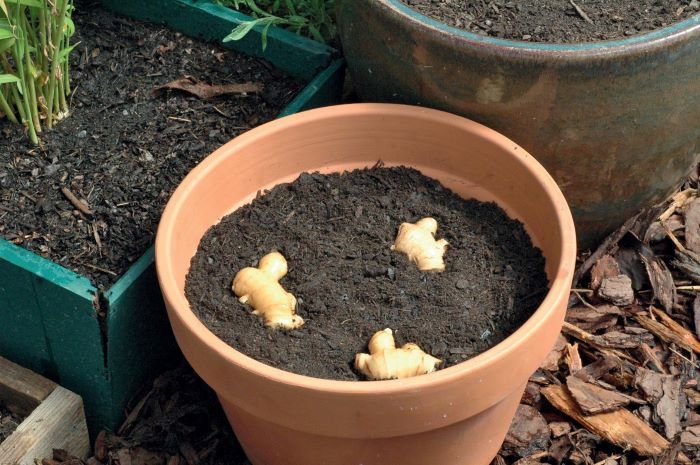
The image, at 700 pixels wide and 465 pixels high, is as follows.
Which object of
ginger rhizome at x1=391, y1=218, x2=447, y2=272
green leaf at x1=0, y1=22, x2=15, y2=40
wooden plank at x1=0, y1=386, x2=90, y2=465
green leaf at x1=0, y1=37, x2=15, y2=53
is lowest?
wooden plank at x1=0, y1=386, x2=90, y2=465

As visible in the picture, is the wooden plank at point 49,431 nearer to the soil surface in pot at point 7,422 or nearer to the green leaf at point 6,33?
the soil surface in pot at point 7,422

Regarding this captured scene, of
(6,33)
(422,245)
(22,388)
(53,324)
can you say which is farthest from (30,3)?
(422,245)

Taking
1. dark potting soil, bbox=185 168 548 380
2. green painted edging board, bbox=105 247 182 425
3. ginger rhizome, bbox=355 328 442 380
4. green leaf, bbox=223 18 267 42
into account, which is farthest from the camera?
green leaf, bbox=223 18 267 42

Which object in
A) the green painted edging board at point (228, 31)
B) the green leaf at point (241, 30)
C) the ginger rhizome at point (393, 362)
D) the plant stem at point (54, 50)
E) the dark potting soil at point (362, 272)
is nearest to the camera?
the ginger rhizome at point (393, 362)

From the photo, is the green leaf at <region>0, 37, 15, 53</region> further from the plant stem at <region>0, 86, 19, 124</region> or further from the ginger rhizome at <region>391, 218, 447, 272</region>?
the ginger rhizome at <region>391, 218, 447, 272</region>

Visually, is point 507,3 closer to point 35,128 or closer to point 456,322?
point 456,322

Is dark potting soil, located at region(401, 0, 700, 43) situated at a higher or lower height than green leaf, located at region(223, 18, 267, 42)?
higher

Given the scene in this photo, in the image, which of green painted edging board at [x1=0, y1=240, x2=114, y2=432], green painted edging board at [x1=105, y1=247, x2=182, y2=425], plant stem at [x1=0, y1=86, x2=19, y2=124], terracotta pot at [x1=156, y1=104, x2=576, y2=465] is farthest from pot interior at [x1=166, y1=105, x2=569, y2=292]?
plant stem at [x1=0, y1=86, x2=19, y2=124]

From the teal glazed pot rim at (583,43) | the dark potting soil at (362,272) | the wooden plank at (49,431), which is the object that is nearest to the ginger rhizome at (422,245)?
the dark potting soil at (362,272)
